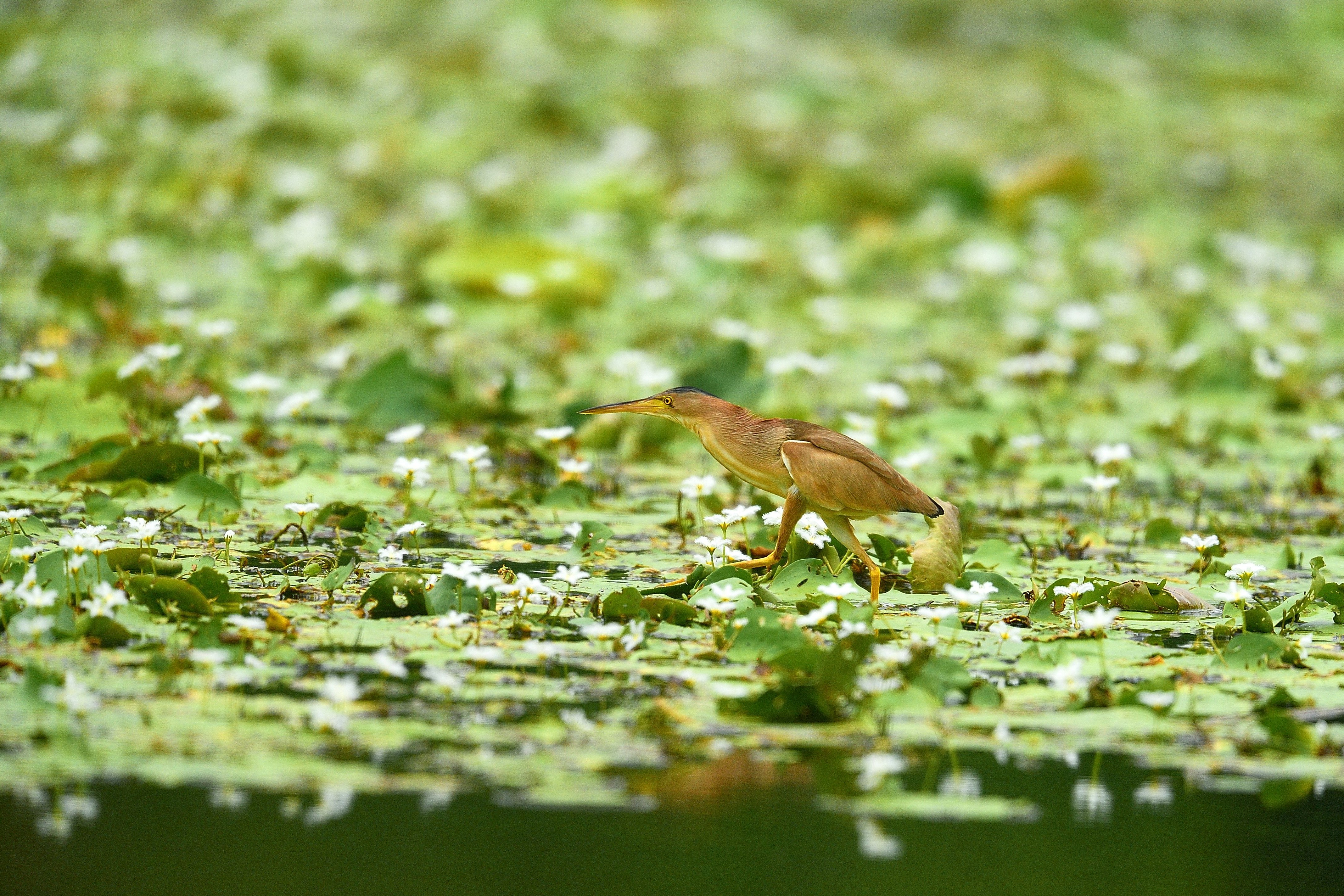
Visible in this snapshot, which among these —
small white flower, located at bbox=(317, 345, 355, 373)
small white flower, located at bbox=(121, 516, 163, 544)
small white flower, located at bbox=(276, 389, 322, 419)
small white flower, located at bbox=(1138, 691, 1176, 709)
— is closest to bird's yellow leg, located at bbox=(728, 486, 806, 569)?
small white flower, located at bbox=(1138, 691, 1176, 709)

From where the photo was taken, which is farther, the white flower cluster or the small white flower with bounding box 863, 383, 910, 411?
the small white flower with bounding box 863, 383, 910, 411

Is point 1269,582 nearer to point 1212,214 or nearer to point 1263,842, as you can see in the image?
point 1263,842

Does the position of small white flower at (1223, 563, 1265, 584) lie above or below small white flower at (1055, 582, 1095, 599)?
above

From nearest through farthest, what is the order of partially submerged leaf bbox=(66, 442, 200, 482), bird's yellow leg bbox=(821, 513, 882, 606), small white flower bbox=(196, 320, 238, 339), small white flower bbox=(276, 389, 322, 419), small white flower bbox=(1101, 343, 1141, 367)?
bird's yellow leg bbox=(821, 513, 882, 606), partially submerged leaf bbox=(66, 442, 200, 482), small white flower bbox=(276, 389, 322, 419), small white flower bbox=(196, 320, 238, 339), small white flower bbox=(1101, 343, 1141, 367)

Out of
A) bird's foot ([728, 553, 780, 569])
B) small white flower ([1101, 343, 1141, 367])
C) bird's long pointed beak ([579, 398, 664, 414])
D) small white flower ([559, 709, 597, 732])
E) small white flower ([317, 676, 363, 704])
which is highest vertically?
small white flower ([1101, 343, 1141, 367])

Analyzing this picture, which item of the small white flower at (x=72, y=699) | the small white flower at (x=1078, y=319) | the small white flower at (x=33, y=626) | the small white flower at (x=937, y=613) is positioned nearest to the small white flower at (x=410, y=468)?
the small white flower at (x=33, y=626)

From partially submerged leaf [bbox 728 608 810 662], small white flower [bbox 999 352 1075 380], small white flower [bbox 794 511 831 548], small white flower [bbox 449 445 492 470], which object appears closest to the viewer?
partially submerged leaf [bbox 728 608 810 662]

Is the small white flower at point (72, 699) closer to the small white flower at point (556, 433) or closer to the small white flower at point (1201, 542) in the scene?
the small white flower at point (556, 433)

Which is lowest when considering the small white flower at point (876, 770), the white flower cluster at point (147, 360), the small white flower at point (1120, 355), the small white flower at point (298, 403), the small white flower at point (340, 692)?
the small white flower at point (876, 770)

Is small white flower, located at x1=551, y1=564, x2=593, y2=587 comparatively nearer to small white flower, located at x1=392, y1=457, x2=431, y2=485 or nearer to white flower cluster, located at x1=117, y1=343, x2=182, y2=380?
small white flower, located at x1=392, y1=457, x2=431, y2=485

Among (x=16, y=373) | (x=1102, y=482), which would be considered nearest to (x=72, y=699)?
(x=16, y=373)
